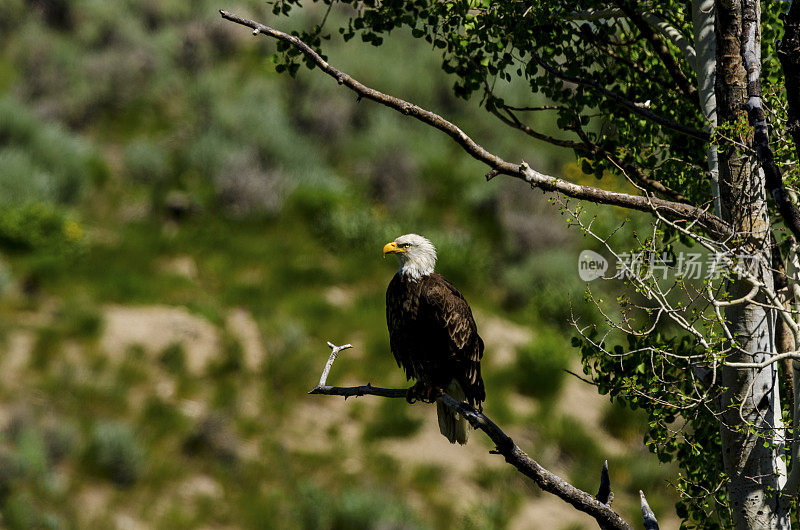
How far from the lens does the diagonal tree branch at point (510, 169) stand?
4.23 metres

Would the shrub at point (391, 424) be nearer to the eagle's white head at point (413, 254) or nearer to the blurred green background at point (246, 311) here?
the blurred green background at point (246, 311)

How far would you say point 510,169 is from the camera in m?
4.30

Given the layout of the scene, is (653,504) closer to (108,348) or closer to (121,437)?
(121,437)

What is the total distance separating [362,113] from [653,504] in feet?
34.1

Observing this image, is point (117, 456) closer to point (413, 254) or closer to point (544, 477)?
point (413, 254)

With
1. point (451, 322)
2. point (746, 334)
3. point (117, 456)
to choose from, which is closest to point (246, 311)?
point (117, 456)

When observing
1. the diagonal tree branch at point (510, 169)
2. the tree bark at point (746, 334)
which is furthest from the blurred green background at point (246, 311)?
the diagonal tree branch at point (510, 169)

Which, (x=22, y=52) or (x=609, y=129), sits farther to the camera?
(x=22, y=52)

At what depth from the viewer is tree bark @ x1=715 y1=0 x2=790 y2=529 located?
4.42 meters

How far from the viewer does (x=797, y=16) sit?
150 inches

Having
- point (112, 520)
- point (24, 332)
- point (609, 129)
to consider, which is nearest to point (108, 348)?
point (24, 332)

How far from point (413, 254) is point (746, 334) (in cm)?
248

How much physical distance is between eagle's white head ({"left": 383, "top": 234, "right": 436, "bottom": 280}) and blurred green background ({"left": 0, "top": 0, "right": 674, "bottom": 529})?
15.5 feet

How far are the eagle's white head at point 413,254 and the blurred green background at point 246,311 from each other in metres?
4.72
